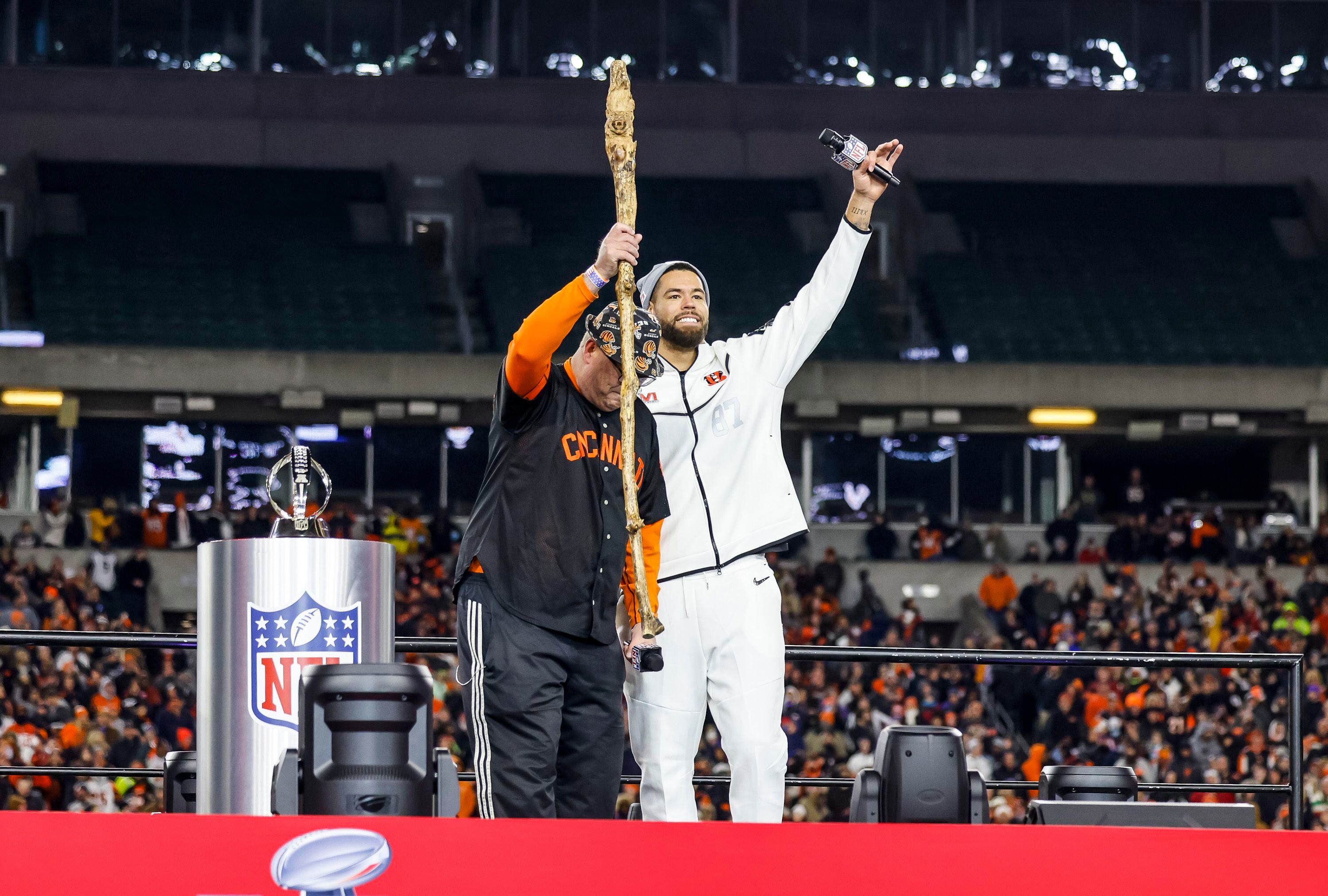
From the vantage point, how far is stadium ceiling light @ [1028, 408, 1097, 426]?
21859 millimetres

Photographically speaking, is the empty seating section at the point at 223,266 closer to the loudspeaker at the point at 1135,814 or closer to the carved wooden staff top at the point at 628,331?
the carved wooden staff top at the point at 628,331

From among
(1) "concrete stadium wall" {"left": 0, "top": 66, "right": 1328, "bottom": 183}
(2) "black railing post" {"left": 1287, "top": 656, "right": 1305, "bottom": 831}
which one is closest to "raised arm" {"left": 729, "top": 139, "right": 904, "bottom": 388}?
(2) "black railing post" {"left": 1287, "top": 656, "right": 1305, "bottom": 831}

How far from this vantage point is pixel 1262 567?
1998 cm

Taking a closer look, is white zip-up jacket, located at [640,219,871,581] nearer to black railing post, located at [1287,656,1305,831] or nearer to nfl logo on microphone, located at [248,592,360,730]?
nfl logo on microphone, located at [248,592,360,730]

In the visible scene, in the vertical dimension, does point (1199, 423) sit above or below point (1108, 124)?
below

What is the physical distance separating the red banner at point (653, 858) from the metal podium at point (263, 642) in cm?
142

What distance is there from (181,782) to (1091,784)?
7.04 ft

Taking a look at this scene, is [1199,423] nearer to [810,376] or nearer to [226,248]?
[810,376]

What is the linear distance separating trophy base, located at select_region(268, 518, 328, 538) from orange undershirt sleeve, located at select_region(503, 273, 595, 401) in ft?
2.02

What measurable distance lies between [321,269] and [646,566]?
20.7 meters

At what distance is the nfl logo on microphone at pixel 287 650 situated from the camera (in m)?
3.67

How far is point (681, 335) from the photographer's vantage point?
4289 mm

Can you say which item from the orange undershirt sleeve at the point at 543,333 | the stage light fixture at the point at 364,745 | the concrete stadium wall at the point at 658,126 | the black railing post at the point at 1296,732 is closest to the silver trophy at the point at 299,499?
the orange undershirt sleeve at the point at 543,333

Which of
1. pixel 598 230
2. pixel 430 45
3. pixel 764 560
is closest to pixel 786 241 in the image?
pixel 598 230
